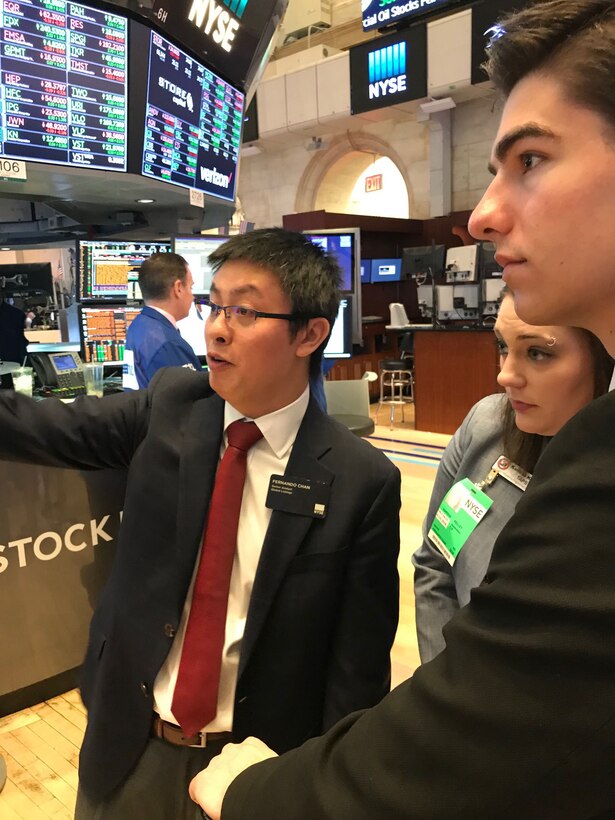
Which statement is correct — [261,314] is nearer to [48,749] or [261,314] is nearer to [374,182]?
[48,749]

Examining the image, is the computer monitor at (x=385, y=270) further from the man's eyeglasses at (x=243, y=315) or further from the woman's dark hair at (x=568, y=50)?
the woman's dark hair at (x=568, y=50)

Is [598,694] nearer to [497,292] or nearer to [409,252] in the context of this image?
[497,292]

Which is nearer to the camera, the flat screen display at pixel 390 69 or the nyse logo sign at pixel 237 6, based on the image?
the nyse logo sign at pixel 237 6

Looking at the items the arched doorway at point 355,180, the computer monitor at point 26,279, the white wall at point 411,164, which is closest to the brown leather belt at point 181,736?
the computer monitor at point 26,279

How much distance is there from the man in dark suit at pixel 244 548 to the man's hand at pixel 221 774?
0.44m

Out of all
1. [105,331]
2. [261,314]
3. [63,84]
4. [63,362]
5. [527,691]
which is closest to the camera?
[527,691]

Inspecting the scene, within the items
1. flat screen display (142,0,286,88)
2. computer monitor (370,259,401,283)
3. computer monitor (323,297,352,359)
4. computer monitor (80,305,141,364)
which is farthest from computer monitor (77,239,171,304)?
computer monitor (370,259,401,283)

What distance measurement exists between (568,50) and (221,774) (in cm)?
84

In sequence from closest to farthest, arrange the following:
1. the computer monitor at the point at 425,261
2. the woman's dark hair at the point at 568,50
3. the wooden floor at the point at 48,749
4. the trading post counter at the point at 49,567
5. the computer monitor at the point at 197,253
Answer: the woman's dark hair at the point at 568,50 → the wooden floor at the point at 48,749 → the trading post counter at the point at 49,567 → the computer monitor at the point at 197,253 → the computer monitor at the point at 425,261

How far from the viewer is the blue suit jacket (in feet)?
10.0

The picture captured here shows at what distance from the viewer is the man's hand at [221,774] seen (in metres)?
0.67

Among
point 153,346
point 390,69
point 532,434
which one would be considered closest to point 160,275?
point 153,346

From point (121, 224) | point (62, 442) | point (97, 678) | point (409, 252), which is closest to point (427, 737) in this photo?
point (97, 678)

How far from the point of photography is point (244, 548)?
1270 millimetres
